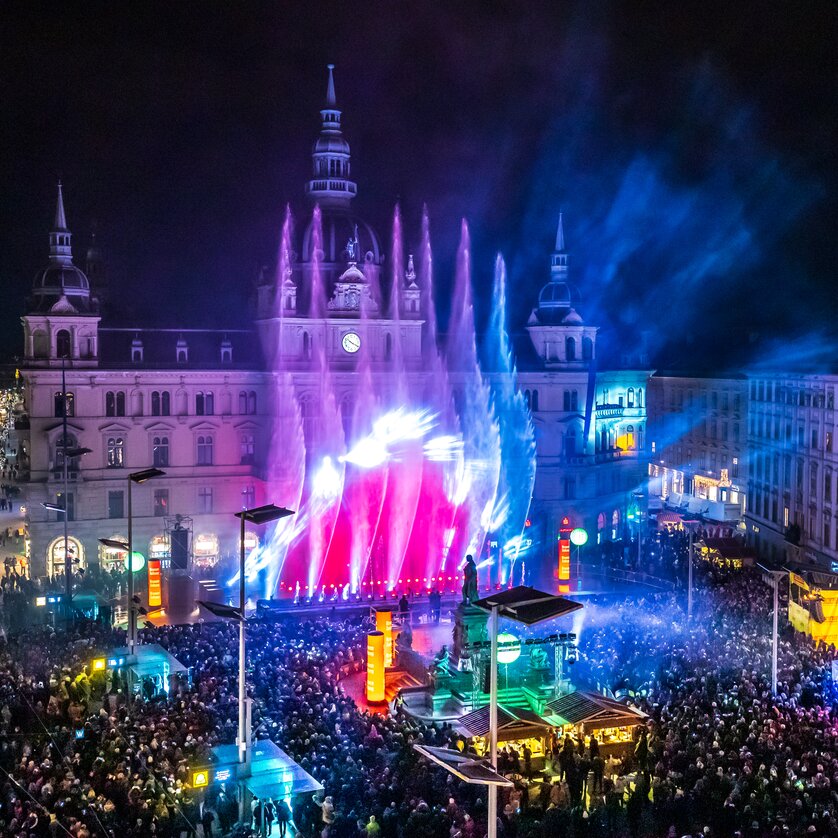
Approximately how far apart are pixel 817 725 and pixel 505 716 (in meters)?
8.12

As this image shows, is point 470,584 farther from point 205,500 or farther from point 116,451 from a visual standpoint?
point 116,451

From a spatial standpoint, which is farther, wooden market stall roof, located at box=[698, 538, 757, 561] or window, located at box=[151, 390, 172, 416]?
window, located at box=[151, 390, 172, 416]

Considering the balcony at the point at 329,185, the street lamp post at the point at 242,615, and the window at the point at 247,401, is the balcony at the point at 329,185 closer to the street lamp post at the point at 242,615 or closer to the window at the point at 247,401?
the window at the point at 247,401

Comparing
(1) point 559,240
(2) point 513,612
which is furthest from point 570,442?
(2) point 513,612

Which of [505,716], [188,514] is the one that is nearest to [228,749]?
[505,716]

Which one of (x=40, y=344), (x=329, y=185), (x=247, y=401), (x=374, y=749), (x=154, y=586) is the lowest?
(x=154, y=586)

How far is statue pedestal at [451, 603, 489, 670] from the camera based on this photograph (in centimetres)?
3719

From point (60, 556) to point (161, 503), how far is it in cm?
643

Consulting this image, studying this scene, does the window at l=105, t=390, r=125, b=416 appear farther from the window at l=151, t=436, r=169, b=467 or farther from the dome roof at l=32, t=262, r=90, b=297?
the dome roof at l=32, t=262, r=90, b=297

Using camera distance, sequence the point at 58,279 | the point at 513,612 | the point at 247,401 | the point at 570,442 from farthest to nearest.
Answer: the point at 570,442 < the point at 247,401 < the point at 58,279 < the point at 513,612

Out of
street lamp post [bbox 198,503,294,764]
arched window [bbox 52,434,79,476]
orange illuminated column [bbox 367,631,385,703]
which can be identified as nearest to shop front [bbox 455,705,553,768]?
orange illuminated column [bbox 367,631,385,703]

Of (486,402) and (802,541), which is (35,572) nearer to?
(486,402)

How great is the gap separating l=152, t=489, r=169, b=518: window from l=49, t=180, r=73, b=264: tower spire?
14.0 m

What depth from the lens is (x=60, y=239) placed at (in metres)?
60.2
